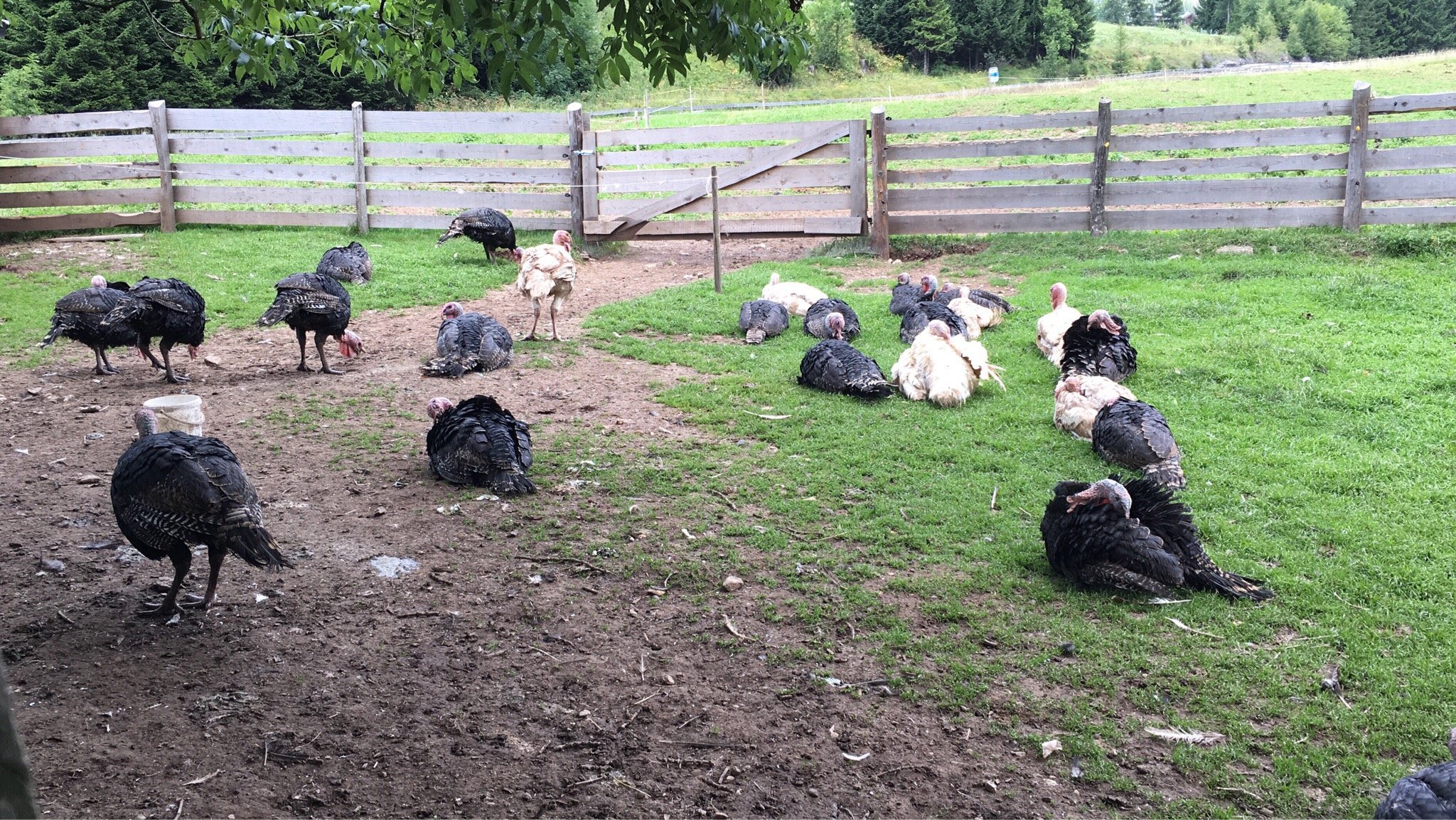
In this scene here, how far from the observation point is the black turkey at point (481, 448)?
671 cm

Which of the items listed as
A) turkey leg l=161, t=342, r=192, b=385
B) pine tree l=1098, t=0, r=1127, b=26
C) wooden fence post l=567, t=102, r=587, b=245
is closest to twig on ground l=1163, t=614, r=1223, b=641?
turkey leg l=161, t=342, r=192, b=385

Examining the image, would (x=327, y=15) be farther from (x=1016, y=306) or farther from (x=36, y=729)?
(x=1016, y=306)

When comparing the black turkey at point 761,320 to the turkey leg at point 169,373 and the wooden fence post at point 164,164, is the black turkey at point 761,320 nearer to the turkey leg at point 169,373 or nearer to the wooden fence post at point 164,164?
the turkey leg at point 169,373

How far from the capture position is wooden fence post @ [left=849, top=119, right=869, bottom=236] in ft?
48.8

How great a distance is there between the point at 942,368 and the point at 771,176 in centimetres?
763

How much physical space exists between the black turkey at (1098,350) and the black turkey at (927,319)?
133 cm

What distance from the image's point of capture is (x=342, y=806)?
3.62 meters

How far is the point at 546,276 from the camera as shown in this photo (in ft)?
33.9

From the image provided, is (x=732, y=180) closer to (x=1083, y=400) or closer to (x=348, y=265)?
(x=348, y=265)

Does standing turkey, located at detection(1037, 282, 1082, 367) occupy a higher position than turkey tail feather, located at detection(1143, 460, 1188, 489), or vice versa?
standing turkey, located at detection(1037, 282, 1082, 367)

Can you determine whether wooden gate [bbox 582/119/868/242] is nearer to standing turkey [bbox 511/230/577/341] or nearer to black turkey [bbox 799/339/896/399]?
standing turkey [bbox 511/230/577/341]

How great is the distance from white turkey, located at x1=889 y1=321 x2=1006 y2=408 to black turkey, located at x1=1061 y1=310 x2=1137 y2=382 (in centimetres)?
65

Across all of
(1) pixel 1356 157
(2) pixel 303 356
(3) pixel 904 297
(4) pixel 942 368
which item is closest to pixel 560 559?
(4) pixel 942 368

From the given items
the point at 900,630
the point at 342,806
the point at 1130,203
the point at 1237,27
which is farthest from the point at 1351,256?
the point at 1237,27
